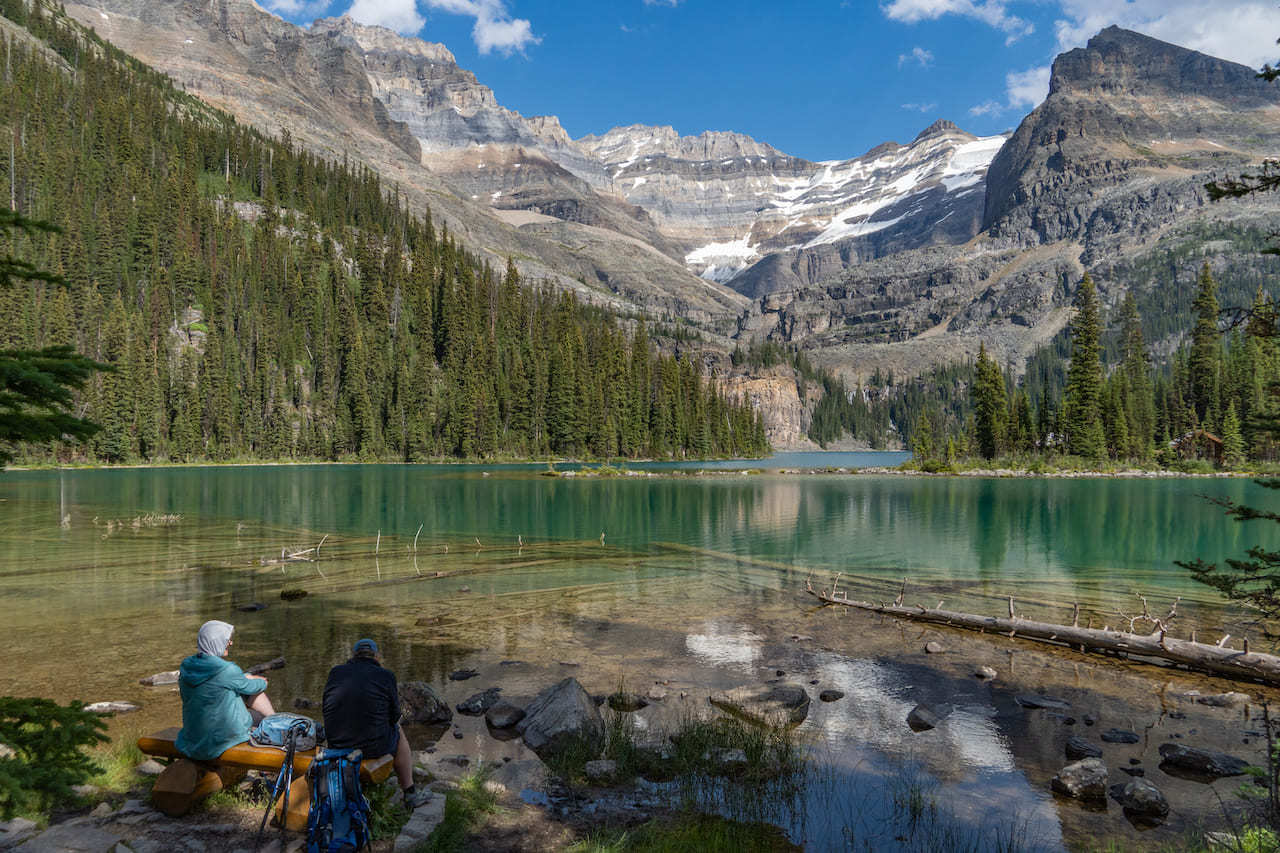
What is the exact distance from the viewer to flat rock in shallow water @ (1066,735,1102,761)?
11703 mm

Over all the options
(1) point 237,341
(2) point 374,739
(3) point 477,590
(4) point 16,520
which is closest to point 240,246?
(1) point 237,341

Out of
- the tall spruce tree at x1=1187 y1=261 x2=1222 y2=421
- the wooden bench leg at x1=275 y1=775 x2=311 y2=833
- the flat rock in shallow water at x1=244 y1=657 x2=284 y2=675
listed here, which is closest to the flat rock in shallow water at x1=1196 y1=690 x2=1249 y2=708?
the wooden bench leg at x1=275 y1=775 x2=311 y2=833

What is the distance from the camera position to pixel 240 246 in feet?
504

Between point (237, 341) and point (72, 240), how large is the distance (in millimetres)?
31884

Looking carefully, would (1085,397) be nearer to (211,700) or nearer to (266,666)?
(266,666)

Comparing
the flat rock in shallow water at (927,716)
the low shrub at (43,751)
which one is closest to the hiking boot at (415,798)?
the low shrub at (43,751)

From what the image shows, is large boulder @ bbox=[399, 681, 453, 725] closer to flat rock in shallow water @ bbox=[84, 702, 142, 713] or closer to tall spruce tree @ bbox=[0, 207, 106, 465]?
flat rock in shallow water @ bbox=[84, 702, 142, 713]

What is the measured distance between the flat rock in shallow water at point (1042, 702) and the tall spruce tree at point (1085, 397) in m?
→ 110

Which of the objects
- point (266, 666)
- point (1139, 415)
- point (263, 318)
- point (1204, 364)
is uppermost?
point (263, 318)

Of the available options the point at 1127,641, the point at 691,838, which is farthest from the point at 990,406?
the point at 691,838

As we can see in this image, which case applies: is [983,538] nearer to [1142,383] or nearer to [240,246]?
[1142,383]

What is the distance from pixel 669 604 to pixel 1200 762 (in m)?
15.1

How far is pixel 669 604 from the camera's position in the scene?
931 inches

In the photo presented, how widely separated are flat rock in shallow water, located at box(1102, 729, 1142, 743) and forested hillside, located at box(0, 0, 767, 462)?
125577 mm
